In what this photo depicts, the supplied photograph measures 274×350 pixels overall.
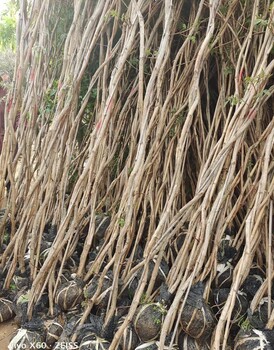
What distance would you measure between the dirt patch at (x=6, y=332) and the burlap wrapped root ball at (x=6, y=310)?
0.09 ft

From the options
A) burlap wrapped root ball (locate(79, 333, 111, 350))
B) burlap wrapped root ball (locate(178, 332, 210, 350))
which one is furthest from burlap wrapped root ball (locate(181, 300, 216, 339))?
burlap wrapped root ball (locate(79, 333, 111, 350))

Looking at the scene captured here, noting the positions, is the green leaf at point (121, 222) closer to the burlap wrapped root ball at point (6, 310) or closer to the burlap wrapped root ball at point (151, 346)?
the burlap wrapped root ball at point (151, 346)

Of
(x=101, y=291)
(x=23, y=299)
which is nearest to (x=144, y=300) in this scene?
(x=101, y=291)

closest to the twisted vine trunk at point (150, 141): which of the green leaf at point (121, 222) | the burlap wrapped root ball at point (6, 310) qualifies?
the green leaf at point (121, 222)

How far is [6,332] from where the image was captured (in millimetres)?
1746

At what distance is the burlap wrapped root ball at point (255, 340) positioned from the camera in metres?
1.25

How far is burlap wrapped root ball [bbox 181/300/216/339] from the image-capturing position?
1.34 m

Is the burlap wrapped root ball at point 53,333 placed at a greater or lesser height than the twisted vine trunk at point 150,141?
lesser

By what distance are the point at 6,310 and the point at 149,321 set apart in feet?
2.65

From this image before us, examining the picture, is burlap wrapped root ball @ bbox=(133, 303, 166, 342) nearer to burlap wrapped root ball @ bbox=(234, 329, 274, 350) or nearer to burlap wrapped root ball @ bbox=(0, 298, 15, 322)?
burlap wrapped root ball @ bbox=(234, 329, 274, 350)

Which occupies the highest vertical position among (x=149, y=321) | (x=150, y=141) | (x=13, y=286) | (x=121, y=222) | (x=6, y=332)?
(x=150, y=141)

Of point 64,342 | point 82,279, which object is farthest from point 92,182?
point 64,342

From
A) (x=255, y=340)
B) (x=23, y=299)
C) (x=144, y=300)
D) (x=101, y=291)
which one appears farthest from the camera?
(x=23, y=299)

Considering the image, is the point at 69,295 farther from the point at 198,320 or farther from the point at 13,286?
the point at 198,320
